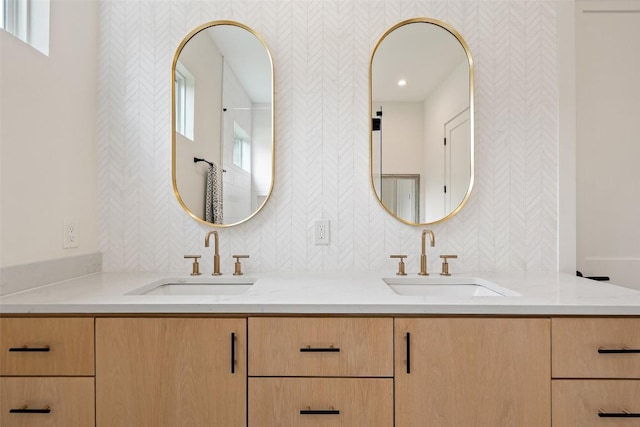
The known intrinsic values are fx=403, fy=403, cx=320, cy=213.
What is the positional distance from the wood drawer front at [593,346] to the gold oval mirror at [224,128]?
126 centimetres

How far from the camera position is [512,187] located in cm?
188

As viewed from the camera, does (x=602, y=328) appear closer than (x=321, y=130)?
Yes

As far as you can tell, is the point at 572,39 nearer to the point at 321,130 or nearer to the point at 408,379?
the point at 321,130

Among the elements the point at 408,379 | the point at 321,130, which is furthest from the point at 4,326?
the point at 321,130

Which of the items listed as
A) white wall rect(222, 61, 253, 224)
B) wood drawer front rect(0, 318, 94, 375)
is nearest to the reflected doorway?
white wall rect(222, 61, 253, 224)

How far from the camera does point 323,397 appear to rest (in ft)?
4.09

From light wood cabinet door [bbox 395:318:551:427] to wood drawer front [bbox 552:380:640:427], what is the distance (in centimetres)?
4

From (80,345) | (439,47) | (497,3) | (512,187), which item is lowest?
(80,345)

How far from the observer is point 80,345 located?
1248mm

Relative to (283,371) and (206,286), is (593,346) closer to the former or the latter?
(283,371)

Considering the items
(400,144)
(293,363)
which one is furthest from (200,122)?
(293,363)

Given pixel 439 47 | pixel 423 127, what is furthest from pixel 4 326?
pixel 439 47

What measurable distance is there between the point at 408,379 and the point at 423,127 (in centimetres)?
112

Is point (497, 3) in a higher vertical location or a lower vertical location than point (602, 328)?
higher
